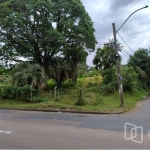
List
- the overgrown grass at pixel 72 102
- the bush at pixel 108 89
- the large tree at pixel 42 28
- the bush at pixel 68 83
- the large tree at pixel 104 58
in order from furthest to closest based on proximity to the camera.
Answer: the large tree at pixel 104 58 → the bush at pixel 68 83 → the bush at pixel 108 89 → the large tree at pixel 42 28 → the overgrown grass at pixel 72 102

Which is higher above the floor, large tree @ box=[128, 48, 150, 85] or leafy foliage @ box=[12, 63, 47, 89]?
large tree @ box=[128, 48, 150, 85]

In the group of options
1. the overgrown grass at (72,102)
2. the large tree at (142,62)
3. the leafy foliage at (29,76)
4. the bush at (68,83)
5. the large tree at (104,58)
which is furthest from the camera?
the large tree at (142,62)

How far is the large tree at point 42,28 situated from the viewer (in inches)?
826

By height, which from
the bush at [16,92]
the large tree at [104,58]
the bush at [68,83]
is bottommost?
the bush at [16,92]

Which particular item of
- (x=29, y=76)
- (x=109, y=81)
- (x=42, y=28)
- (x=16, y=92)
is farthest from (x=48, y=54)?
(x=109, y=81)

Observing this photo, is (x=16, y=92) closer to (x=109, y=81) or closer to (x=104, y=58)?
(x=109, y=81)

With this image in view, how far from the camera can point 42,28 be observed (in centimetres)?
2172

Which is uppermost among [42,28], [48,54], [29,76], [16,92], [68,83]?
[42,28]

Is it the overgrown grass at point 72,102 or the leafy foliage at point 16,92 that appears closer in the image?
the overgrown grass at point 72,102

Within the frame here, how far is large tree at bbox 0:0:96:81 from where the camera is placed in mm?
20984

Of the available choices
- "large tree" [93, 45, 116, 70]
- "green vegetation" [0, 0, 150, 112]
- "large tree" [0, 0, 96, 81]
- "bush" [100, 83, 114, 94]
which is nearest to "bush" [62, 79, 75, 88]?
"green vegetation" [0, 0, 150, 112]

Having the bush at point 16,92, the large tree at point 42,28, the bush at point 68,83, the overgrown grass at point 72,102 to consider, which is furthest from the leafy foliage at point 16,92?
the bush at point 68,83

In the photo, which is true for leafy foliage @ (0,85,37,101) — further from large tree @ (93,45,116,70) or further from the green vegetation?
large tree @ (93,45,116,70)

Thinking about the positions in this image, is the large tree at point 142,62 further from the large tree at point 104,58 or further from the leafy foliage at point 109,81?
the leafy foliage at point 109,81
